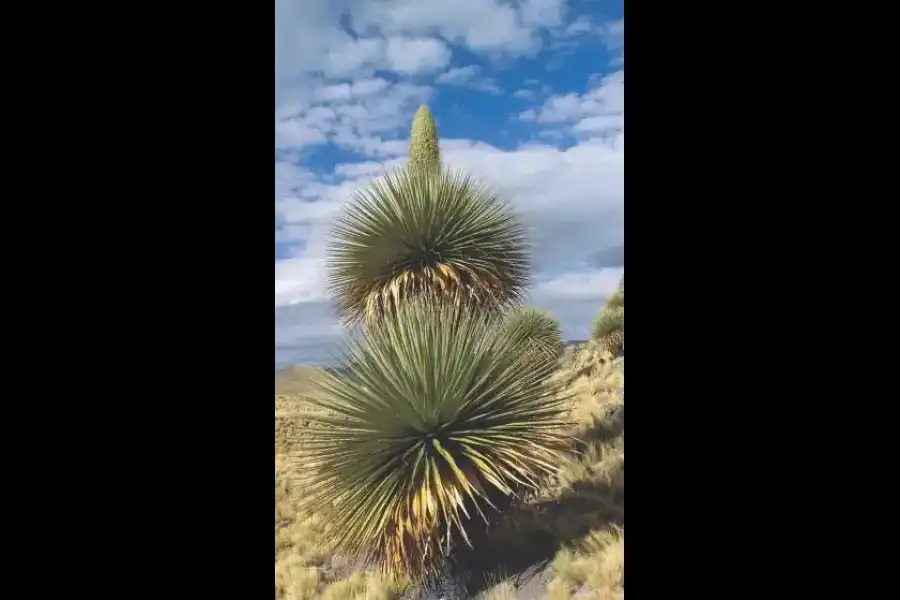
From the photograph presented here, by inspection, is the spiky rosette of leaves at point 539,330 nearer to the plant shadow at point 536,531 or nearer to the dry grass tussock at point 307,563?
the plant shadow at point 536,531

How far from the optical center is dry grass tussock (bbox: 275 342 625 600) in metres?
3.05

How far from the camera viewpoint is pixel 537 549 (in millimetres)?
3311

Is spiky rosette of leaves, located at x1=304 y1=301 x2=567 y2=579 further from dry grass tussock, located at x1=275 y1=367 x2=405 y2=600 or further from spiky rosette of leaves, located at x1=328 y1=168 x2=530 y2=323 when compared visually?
spiky rosette of leaves, located at x1=328 y1=168 x2=530 y2=323

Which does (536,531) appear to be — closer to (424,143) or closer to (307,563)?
(307,563)

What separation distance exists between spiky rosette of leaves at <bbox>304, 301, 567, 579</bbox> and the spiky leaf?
64.0 inches

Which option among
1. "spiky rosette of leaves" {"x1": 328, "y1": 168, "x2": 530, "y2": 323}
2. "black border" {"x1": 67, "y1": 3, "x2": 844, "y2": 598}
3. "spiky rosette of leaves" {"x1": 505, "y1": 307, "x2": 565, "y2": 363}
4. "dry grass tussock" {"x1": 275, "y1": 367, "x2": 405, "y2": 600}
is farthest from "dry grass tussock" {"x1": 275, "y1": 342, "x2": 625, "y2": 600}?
"black border" {"x1": 67, "y1": 3, "x2": 844, "y2": 598}

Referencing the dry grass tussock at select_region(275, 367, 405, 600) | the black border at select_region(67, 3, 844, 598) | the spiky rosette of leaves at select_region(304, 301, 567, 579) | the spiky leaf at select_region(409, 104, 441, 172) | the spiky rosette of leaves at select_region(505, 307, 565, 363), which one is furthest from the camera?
the spiky leaf at select_region(409, 104, 441, 172)

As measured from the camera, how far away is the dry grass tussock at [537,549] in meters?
3.05

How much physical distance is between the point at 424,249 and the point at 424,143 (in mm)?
839

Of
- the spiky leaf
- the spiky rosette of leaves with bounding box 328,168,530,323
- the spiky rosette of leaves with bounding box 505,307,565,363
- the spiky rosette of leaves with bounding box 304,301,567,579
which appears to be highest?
the spiky leaf
